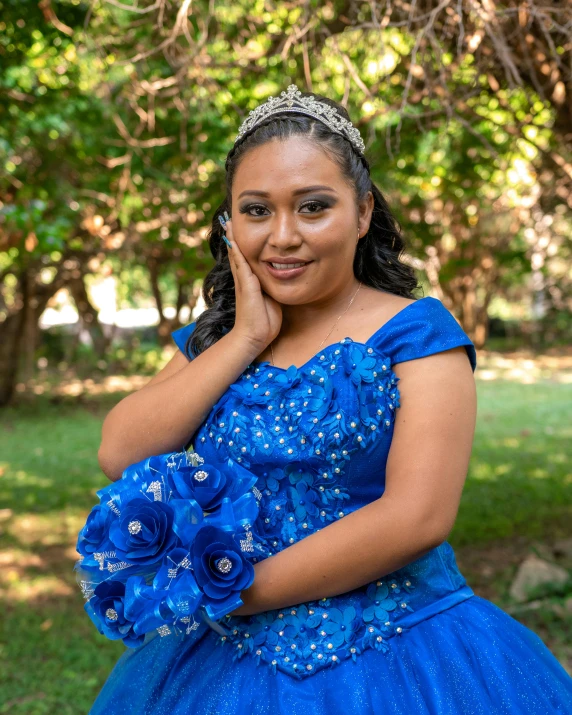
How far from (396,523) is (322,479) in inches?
9.5

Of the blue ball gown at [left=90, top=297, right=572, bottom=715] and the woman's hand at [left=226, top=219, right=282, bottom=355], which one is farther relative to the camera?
the woman's hand at [left=226, top=219, right=282, bottom=355]

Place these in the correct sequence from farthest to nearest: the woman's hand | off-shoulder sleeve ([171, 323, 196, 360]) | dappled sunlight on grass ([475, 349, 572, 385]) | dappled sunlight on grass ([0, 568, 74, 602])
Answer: dappled sunlight on grass ([475, 349, 572, 385]), dappled sunlight on grass ([0, 568, 74, 602]), off-shoulder sleeve ([171, 323, 196, 360]), the woman's hand

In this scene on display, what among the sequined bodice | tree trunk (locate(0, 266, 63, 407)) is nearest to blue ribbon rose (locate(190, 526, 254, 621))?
the sequined bodice

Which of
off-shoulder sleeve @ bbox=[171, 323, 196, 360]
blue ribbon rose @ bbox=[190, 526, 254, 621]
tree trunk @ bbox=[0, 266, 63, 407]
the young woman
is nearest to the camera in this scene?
blue ribbon rose @ bbox=[190, 526, 254, 621]

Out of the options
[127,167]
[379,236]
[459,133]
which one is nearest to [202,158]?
[127,167]

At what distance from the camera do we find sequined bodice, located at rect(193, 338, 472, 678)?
5.91 feet

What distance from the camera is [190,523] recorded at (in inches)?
65.7

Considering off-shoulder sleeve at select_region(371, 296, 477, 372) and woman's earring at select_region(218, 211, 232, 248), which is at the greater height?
woman's earring at select_region(218, 211, 232, 248)

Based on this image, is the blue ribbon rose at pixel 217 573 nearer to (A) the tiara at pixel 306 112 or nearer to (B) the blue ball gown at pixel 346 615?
(B) the blue ball gown at pixel 346 615

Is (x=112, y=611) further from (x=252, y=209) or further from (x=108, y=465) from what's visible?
(x=252, y=209)

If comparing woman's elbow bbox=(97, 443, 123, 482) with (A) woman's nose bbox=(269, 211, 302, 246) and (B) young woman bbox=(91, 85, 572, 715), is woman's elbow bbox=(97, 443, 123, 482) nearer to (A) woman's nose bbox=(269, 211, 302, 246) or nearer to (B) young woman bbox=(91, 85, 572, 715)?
(B) young woman bbox=(91, 85, 572, 715)

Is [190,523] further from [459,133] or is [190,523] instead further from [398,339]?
[459,133]

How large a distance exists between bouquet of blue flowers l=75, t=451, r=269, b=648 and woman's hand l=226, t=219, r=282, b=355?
34 cm

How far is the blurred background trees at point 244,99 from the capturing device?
12.1ft
